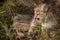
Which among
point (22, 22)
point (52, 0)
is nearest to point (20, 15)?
point (22, 22)

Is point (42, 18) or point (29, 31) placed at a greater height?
point (42, 18)

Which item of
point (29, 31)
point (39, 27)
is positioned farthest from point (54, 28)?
point (29, 31)

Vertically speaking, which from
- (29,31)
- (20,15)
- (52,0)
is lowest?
(29,31)

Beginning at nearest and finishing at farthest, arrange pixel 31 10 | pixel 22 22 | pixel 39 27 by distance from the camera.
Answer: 1. pixel 39 27
2. pixel 22 22
3. pixel 31 10

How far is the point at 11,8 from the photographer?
102 inches

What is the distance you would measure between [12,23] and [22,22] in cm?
15

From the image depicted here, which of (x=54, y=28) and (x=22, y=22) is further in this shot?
(x=22, y=22)

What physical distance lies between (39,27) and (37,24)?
9cm

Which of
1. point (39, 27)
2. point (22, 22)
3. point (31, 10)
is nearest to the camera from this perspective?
point (39, 27)

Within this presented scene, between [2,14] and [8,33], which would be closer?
[8,33]

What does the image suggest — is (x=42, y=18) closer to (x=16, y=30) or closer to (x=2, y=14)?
(x=16, y=30)

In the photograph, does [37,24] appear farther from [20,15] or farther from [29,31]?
[20,15]

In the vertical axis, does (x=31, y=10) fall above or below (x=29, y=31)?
above

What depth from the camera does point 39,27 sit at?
90.3 inches
